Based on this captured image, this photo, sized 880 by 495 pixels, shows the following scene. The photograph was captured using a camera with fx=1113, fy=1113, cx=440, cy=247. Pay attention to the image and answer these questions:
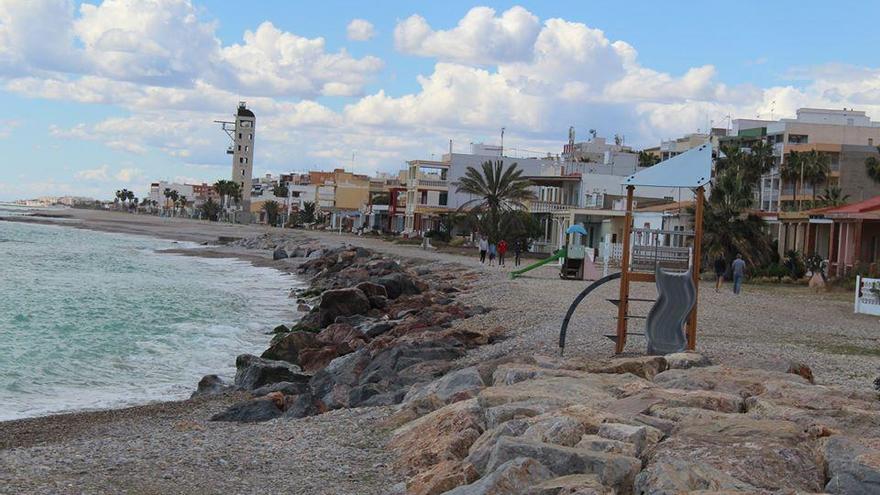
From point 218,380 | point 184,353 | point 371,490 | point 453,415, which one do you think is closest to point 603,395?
point 453,415

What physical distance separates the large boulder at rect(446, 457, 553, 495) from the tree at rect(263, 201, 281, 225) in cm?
14682

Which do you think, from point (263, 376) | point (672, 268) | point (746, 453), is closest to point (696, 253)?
point (672, 268)

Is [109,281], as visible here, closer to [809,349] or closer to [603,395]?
[809,349]

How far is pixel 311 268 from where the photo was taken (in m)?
55.9

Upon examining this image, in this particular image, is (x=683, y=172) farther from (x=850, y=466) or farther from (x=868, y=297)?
(x=868, y=297)

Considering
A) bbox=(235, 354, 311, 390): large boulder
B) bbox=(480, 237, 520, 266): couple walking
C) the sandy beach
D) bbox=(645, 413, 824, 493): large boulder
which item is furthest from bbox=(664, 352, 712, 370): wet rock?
bbox=(480, 237, 520, 266): couple walking

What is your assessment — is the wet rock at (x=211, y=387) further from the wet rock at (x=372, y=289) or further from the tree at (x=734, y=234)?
the tree at (x=734, y=234)

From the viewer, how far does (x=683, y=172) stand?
1442 cm

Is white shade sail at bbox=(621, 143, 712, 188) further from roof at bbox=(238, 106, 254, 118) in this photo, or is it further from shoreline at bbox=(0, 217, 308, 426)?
roof at bbox=(238, 106, 254, 118)

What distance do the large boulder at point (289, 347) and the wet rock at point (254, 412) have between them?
23.3ft

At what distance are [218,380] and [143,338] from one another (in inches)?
339

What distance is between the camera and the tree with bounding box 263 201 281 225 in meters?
153

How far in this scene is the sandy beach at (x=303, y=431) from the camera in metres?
9.70

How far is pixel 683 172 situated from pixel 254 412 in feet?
20.6
